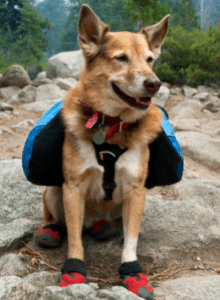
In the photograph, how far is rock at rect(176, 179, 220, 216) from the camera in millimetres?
4074

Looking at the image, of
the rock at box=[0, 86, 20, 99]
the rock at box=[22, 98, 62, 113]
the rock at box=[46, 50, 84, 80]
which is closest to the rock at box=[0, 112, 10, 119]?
the rock at box=[22, 98, 62, 113]

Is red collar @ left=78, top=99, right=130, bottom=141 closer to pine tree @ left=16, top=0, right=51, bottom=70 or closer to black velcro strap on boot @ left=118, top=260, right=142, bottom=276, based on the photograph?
black velcro strap on boot @ left=118, top=260, right=142, bottom=276

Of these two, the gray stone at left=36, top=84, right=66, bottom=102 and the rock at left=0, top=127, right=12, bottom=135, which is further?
the gray stone at left=36, top=84, right=66, bottom=102

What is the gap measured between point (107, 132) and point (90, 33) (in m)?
0.84

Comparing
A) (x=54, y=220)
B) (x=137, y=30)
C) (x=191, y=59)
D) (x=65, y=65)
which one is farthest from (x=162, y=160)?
(x=137, y=30)

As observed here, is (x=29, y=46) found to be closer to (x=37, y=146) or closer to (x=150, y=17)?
(x=150, y=17)

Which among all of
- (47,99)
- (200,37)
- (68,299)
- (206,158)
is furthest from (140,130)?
(200,37)

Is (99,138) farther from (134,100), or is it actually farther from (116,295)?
(116,295)

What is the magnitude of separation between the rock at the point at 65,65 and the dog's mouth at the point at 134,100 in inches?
524

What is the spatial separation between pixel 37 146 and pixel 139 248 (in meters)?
1.35

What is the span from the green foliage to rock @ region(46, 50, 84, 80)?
13.0ft

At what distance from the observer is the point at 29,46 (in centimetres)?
3222

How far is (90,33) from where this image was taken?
2588mm

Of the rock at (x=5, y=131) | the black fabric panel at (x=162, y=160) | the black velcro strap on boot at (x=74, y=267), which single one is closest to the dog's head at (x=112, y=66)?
the black fabric panel at (x=162, y=160)
